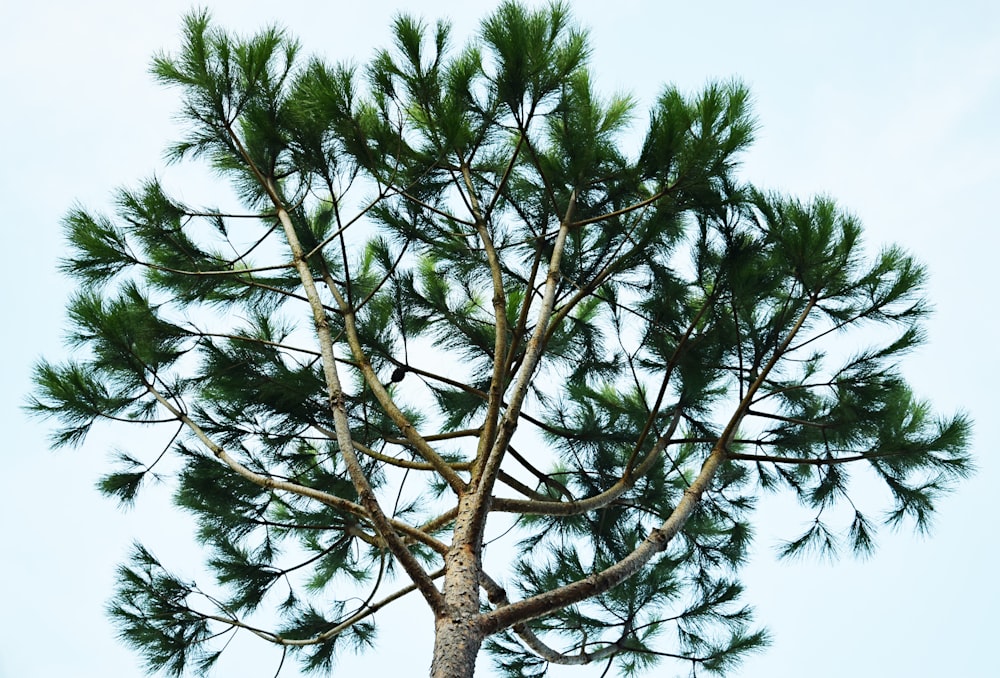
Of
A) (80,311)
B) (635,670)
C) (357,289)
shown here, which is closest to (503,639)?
(635,670)

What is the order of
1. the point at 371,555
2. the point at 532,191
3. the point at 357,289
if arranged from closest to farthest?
the point at 532,191 → the point at 357,289 → the point at 371,555

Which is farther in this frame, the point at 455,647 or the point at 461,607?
the point at 461,607

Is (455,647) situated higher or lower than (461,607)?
lower

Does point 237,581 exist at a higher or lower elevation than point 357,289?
lower

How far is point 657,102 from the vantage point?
3127 millimetres

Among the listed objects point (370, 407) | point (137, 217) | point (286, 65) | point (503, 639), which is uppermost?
point (286, 65)

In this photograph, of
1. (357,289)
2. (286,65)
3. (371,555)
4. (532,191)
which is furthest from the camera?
(371,555)

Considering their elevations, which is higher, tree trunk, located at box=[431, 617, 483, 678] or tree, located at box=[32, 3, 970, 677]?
tree, located at box=[32, 3, 970, 677]

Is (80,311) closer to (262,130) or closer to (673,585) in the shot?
(262,130)

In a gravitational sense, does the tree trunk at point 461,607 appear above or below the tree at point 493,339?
below

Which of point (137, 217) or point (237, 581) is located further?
point (237, 581)

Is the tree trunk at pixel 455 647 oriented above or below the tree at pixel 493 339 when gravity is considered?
below

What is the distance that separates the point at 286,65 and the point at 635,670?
2.41 meters

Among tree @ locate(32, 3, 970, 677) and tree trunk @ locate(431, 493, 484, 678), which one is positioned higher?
tree @ locate(32, 3, 970, 677)
